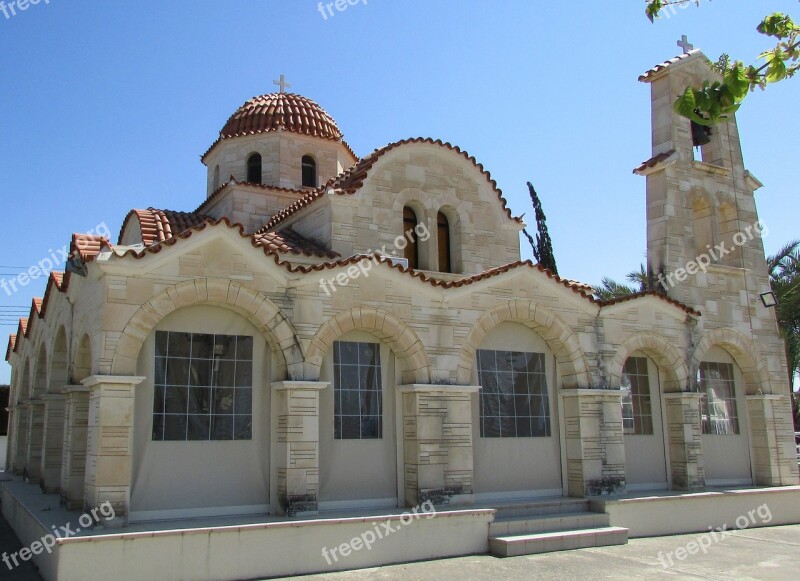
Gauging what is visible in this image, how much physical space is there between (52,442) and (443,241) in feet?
28.5

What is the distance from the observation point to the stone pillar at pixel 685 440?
14047 millimetres

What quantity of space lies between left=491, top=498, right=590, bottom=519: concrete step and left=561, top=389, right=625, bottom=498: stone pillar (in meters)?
0.52

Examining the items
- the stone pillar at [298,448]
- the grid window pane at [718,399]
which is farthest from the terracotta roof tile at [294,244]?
the grid window pane at [718,399]

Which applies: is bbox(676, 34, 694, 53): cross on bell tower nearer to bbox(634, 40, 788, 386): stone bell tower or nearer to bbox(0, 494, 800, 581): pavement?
bbox(634, 40, 788, 386): stone bell tower

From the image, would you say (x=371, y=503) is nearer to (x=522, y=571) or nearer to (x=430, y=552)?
(x=430, y=552)

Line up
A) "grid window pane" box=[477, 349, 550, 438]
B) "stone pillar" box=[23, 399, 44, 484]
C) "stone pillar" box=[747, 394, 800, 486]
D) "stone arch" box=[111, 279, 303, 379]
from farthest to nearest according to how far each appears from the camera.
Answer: "stone pillar" box=[23, 399, 44, 484]
"stone pillar" box=[747, 394, 800, 486]
"grid window pane" box=[477, 349, 550, 438]
"stone arch" box=[111, 279, 303, 379]

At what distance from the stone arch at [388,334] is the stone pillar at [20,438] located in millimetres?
10509

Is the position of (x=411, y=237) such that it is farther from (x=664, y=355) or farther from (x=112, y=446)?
(x=112, y=446)

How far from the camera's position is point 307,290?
11.2 meters

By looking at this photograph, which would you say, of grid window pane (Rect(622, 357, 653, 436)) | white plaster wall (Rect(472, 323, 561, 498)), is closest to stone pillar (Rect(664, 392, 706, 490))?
grid window pane (Rect(622, 357, 653, 436))

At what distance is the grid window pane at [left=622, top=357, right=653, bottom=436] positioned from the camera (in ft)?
47.0

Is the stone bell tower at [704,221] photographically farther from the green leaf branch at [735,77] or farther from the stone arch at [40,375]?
the stone arch at [40,375]

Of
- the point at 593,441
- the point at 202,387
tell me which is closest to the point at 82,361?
the point at 202,387

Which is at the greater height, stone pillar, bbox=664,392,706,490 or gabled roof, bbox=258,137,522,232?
gabled roof, bbox=258,137,522,232
